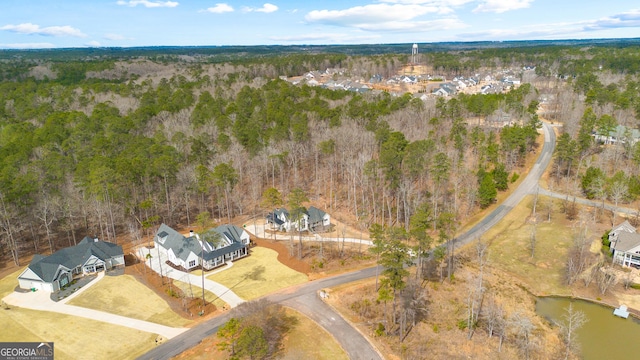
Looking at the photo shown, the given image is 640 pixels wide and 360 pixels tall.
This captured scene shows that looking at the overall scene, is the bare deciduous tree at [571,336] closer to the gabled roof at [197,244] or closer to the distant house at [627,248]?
the distant house at [627,248]

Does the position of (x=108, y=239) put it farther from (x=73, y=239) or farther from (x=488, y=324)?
(x=488, y=324)

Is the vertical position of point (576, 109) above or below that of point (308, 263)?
above

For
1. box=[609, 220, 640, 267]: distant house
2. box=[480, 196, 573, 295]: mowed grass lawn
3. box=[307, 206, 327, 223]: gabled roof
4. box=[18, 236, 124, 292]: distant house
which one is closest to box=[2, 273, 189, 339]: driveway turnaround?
box=[18, 236, 124, 292]: distant house

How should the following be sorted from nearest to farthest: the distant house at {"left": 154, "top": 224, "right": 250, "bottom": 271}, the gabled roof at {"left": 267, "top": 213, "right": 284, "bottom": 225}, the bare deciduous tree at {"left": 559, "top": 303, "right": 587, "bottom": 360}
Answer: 1. the bare deciduous tree at {"left": 559, "top": 303, "right": 587, "bottom": 360}
2. the distant house at {"left": 154, "top": 224, "right": 250, "bottom": 271}
3. the gabled roof at {"left": 267, "top": 213, "right": 284, "bottom": 225}

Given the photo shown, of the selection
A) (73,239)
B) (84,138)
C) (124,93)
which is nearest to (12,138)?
(84,138)

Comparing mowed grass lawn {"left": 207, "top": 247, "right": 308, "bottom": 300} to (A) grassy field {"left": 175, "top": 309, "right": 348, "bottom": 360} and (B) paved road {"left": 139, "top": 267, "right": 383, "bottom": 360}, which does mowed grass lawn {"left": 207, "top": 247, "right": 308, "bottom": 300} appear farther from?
(A) grassy field {"left": 175, "top": 309, "right": 348, "bottom": 360}

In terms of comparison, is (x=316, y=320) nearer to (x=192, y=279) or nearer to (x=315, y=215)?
(x=192, y=279)
